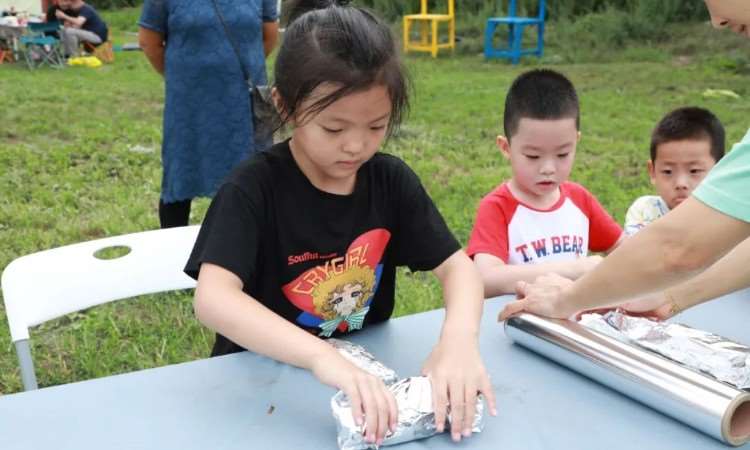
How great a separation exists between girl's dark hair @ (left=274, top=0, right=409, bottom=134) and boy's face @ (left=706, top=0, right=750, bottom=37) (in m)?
0.49

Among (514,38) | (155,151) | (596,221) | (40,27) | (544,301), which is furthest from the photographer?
(40,27)

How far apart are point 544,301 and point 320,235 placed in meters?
0.39

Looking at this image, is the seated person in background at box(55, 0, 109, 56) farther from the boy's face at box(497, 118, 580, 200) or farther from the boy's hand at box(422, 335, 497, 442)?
the boy's hand at box(422, 335, 497, 442)

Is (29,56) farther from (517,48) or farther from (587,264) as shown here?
(587,264)

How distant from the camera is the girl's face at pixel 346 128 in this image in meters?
1.32

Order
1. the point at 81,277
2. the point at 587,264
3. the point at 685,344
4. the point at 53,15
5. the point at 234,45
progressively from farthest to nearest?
the point at 53,15
the point at 234,45
the point at 587,264
the point at 81,277
the point at 685,344

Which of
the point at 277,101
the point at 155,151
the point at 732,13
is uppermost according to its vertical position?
the point at 732,13

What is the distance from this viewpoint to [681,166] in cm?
225

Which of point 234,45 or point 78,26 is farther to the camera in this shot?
point 78,26

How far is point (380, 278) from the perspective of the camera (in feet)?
5.28

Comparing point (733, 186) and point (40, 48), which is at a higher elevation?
point (733, 186)

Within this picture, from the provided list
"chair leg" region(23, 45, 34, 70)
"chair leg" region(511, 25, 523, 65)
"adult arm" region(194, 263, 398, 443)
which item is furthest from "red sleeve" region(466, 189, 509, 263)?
"chair leg" region(23, 45, 34, 70)

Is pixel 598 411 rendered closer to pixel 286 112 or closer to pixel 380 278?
pixel 380 278

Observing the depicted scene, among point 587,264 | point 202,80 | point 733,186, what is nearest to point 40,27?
point 202,80
